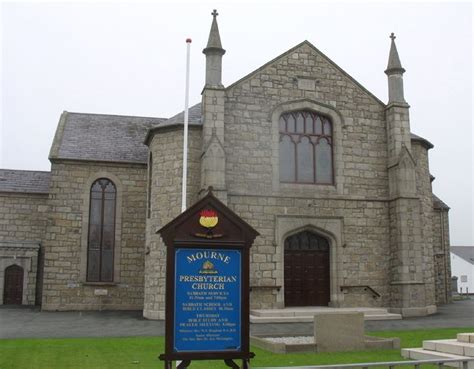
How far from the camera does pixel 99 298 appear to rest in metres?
27.5

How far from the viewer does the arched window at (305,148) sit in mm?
24297

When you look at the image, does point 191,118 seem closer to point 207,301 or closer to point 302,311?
point 302,311

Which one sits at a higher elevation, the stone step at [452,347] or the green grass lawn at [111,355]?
the stone step at [452,347]

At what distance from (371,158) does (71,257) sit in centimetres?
1496

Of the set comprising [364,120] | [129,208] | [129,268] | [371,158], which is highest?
[364,120]

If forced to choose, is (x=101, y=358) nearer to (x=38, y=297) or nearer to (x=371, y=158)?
(x=371, y=158)

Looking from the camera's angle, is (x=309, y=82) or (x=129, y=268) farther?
(x=129, y=268)

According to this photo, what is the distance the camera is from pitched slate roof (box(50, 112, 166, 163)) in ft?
94.3

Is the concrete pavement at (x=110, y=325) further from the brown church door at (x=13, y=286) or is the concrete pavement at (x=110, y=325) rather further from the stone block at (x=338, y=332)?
the brown church door at (x=13, y=286)

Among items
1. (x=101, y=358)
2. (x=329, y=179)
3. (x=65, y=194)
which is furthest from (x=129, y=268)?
(x=101, y=358)

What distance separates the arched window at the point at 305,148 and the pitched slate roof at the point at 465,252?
52772mm

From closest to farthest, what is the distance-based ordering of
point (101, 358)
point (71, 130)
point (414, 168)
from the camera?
point (101, 358), point (414, 168), point (71, 130)

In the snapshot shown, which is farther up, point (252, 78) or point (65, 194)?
point (252, 78)

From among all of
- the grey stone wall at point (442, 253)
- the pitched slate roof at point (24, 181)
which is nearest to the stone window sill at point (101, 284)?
the pitched slate roof at point (24, 181)
